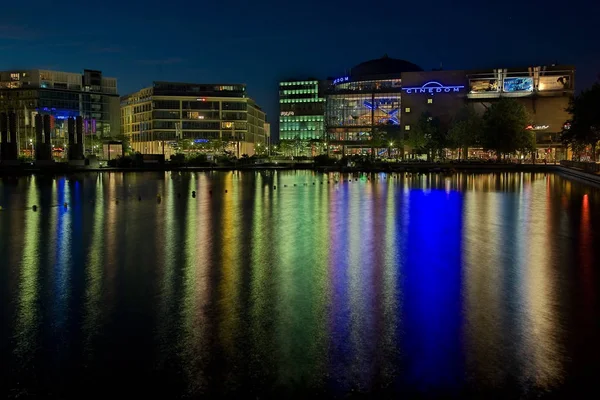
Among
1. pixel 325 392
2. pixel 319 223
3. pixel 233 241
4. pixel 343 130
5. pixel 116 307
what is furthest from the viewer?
pixel 343 130

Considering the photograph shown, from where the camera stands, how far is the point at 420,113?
447 ft

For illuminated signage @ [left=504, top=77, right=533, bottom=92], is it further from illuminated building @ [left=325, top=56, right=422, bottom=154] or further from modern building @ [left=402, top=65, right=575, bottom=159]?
illuminated building @ [left=325, top=56, right=422, bottom=154]

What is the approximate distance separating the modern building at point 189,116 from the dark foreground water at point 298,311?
139m

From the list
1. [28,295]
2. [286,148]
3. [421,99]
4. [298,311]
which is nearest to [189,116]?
[286,148]

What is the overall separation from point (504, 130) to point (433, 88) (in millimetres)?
41367

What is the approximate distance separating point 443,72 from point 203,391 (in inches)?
5333

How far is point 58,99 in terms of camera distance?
16075cm

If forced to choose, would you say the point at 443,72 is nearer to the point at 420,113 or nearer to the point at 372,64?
the point at 420,113

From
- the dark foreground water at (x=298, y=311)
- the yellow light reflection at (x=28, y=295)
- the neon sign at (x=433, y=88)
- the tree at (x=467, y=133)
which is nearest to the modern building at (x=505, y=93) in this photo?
the neon sign at (x=433, y=88)

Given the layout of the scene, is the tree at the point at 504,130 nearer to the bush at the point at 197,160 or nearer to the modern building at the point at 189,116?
the bush at the point at 197,160

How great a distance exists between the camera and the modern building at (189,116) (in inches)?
6270

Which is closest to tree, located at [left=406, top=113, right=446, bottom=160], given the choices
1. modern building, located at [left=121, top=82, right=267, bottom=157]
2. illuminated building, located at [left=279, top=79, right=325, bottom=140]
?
modern building, located at [left=121, top=82, right=267, bottom=157]

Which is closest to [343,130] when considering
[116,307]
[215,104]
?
[215,104]

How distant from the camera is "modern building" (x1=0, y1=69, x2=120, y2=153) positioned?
154m
